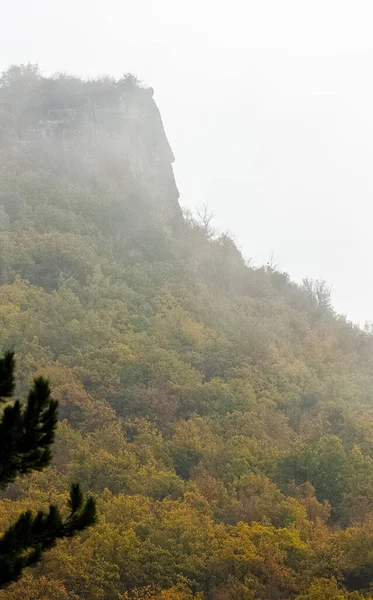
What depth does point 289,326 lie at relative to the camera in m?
50.7

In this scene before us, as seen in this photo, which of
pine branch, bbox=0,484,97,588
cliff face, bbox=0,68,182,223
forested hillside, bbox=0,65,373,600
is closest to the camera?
pine branch, bbox=0,484,97,588

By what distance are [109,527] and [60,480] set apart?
5332 millimetres

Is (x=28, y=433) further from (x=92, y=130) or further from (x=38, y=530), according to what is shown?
(x=92, y=130)

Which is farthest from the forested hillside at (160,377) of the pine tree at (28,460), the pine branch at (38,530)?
the pine tree at (28,460)

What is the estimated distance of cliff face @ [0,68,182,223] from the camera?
61.4 m

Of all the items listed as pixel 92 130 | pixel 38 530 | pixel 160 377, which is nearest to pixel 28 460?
pixel 38 530

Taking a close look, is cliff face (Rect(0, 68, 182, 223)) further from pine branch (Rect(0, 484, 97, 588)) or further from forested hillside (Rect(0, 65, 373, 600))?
pine branch (Rect(0, 484, 97, 588))

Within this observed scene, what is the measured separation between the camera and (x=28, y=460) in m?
8.59

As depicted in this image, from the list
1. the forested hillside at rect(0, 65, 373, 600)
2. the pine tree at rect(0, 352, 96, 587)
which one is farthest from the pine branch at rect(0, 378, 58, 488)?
the forested hillside at rect(0, 65, 373, 600)

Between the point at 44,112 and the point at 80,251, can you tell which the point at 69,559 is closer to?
the point at 80,251

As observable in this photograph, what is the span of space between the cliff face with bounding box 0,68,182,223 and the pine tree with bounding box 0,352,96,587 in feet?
176

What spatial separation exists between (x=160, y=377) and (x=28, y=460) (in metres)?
28.2

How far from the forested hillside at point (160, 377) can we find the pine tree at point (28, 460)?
959 centimetres

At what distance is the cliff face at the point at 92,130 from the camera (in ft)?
201
